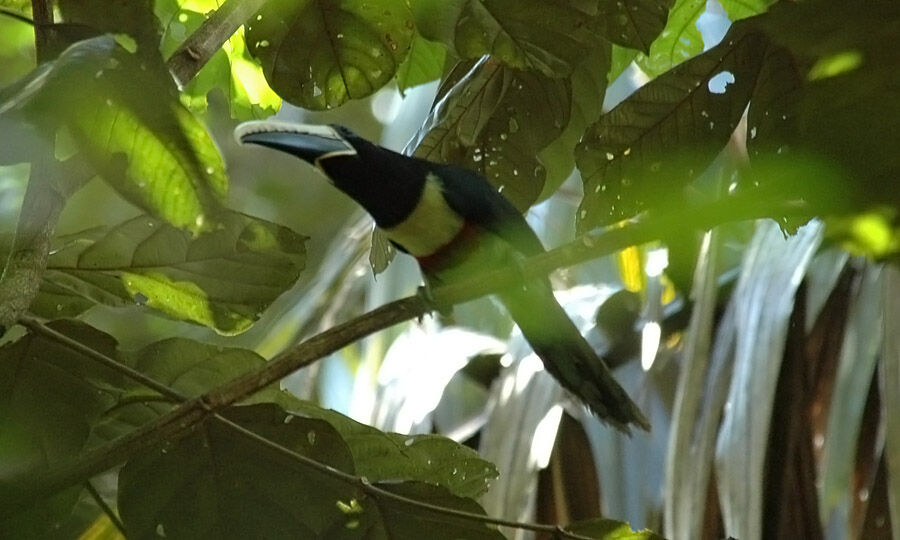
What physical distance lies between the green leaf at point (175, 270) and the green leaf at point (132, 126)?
37 centimetres

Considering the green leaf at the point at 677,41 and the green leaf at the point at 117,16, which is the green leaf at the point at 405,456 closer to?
the green leaf at the point at 117,16

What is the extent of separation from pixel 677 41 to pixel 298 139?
66cm

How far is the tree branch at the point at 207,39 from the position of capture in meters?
1.12

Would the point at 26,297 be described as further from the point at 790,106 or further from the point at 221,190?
the point at 790,106

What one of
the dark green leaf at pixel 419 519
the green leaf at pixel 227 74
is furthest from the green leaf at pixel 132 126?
the green leaf at pixel 227 74

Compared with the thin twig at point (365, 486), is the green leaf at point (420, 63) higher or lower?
higher

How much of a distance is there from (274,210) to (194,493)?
4.11 meters

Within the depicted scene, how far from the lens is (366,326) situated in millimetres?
1134

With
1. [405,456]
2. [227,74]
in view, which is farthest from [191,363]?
[227,74]

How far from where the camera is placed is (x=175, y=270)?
1.37 m

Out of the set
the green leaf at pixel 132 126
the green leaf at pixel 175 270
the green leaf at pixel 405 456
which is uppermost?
the green leaf at pixel 175 270

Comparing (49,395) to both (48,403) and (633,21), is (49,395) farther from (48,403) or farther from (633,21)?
(633,21)

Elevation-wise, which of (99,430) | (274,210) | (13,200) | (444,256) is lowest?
(99,430)

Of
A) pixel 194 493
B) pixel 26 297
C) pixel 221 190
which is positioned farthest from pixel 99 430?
pixel 221 190
